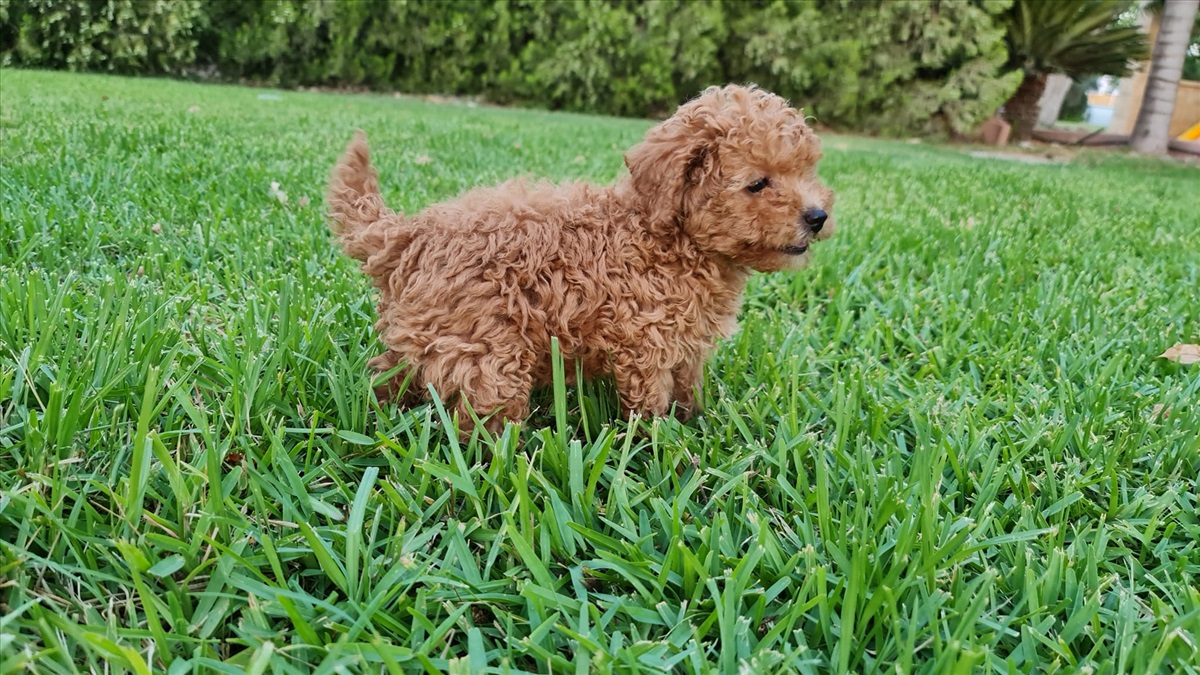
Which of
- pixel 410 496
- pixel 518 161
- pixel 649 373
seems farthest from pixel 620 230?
pixel 518 161

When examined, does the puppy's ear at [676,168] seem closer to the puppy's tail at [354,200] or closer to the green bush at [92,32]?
the puppy's tail at [354,200]

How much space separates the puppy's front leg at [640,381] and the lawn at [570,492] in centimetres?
12

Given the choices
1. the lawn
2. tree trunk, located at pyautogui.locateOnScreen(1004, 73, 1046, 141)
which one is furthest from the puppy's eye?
tree trunk, located at pyautogui.locateOnScreen(1004, 73, 1046, 141)

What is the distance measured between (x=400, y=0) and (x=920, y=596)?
1771cm

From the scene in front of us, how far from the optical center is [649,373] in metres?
2.24

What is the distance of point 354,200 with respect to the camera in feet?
7.67

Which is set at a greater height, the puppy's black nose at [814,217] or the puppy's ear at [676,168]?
the puppy's ear at [676,168]

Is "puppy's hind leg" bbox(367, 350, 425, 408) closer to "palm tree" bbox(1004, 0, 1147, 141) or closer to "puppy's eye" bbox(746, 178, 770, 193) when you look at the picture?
"puppy's eye" bbox(746, 178, 770, 193)

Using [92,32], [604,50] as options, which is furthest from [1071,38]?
[92,32]

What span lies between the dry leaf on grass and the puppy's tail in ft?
10.4

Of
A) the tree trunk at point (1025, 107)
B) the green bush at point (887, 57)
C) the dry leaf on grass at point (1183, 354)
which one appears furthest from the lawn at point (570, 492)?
the tree trunk at point (1025, 107)

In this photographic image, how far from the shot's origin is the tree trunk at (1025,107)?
59.4 ft

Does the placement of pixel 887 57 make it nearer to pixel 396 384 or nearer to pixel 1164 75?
pixel 1164 75

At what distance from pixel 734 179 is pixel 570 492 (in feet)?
3.28
